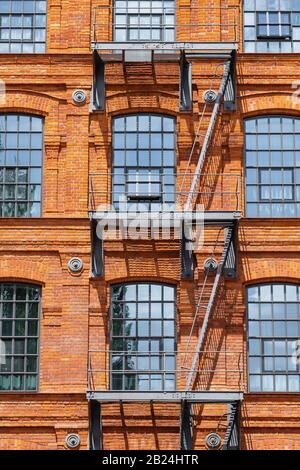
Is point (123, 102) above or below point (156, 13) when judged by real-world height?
below

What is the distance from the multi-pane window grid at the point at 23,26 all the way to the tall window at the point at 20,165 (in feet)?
5.57

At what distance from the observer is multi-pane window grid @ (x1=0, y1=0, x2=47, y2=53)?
28.0 meters

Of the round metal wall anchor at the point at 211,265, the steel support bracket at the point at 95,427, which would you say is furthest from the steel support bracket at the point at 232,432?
the round metal wall anchor at the point at 211,265

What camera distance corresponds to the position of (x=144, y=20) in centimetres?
2806

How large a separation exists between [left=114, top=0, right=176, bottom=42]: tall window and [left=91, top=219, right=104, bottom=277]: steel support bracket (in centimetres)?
460

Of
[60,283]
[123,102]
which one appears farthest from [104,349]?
[123,102]

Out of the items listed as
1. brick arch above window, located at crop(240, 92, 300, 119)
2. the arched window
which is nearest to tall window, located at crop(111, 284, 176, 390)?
the arched window

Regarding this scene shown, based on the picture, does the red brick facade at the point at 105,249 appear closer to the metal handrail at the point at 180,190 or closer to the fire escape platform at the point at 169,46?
the metal handrail at the point at 180,190

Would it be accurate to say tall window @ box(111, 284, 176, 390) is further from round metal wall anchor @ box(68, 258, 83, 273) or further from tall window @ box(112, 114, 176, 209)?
tall window @ box(112, 114, 176, 209)

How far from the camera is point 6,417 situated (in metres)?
25.6

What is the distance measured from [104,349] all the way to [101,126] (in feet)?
15.9
